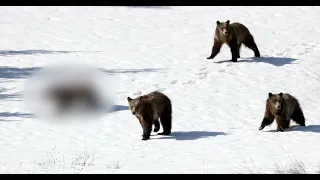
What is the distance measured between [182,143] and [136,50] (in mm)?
11705

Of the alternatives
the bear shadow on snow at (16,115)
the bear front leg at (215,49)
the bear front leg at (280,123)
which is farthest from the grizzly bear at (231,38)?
the bear shadow on snow at (16,115)

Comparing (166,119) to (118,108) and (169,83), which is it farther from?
(169,83)

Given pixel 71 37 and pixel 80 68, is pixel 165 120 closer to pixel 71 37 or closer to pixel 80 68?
pixel 80 68

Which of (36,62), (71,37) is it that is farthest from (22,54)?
(71,37)

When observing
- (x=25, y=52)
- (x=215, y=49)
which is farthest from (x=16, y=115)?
(x=215, y=49)

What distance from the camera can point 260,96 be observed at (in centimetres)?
1964

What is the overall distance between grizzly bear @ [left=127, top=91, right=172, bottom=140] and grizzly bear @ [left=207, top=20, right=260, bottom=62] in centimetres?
746

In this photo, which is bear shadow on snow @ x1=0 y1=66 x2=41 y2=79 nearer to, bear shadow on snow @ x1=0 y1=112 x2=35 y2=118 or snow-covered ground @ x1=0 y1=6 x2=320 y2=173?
snow-covered ground @ x1=0 y1=6 x2=320 y2=173

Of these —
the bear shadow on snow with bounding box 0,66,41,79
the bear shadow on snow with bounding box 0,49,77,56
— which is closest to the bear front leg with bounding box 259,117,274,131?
the bear shadow on snow with bounding box 0,66,41,79

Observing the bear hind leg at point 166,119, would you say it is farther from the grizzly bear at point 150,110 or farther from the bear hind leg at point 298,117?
the bear hind leg at point 298,117

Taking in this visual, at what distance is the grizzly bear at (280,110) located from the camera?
1541 centimetres

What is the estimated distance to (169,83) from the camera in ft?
69.3

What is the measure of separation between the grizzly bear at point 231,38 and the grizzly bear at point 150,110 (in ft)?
24.5

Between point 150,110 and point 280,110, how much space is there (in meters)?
3.00
